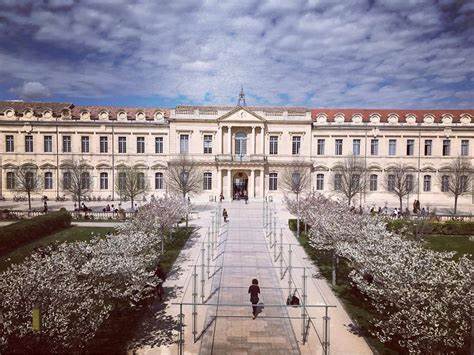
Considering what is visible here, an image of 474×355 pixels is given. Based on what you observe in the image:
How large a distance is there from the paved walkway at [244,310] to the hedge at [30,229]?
37.4 feet

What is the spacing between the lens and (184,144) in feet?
140

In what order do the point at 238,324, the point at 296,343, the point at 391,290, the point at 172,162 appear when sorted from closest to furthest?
the point at 391,290 < the point at 296,343 < the point at 238,324 < the point at 172,162

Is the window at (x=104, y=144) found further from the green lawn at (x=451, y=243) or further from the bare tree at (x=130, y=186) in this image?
the green lawn at (x=451, y=243)

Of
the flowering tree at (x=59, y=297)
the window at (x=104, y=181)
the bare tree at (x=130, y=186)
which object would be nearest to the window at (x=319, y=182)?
the bare tree at (x=130, y=186)

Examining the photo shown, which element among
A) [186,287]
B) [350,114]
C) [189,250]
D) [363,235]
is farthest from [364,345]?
[350,114]

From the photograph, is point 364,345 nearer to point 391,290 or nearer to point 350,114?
point 391,290

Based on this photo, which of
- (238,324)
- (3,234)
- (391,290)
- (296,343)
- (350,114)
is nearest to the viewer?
(391,290)

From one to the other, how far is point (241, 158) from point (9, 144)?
88.0 ft

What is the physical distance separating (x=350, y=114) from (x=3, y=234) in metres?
37.5

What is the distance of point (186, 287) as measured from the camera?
48.6ft

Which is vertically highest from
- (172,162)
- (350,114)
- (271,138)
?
(350,114)

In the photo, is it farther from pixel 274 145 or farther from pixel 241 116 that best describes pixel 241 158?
pixel 241 116

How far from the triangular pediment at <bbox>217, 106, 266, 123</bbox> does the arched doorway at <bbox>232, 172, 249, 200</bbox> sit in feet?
21.6

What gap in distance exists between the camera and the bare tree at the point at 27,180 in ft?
112
